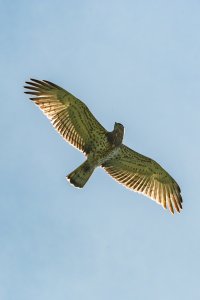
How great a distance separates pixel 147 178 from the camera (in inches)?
844

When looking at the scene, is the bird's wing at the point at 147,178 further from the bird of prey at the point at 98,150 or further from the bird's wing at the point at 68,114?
the bird's wing at the point at 68,114

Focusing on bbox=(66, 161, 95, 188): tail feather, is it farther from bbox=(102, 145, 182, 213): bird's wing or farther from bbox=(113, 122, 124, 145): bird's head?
bbox=(102, 145, 182, 213): bird's wing

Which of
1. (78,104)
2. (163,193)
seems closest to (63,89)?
(78,104)

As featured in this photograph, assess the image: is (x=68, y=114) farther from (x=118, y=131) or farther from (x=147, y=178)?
(x=147, y=178)

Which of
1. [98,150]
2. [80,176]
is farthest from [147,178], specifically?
[80,176]

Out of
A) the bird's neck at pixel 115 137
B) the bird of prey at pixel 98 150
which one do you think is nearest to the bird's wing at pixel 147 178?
the bird of prey at pixel 98 150

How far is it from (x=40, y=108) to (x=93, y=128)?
1.31 metres

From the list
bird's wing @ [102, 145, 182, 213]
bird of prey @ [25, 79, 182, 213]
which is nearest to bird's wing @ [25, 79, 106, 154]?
bird of prey @ [25, 79, 182, 213]

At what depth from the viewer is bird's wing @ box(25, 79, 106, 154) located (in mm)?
19938

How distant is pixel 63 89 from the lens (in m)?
19.9

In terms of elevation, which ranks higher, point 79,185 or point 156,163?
point 156,163

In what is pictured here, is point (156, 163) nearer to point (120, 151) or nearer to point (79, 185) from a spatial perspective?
point (120, 151)

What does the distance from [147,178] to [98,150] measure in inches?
70.8

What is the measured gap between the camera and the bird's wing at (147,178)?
2114cm
